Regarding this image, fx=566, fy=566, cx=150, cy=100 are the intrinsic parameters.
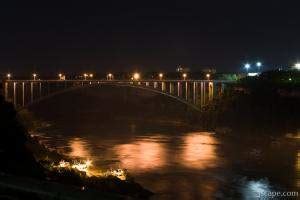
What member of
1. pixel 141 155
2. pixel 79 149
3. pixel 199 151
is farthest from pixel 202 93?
pixel 141 155

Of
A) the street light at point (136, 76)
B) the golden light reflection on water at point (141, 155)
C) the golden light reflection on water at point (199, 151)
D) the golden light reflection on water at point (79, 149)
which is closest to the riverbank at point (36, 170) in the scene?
the golden light reflection on water at point (141, 155)

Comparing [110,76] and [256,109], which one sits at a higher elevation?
[110,76]

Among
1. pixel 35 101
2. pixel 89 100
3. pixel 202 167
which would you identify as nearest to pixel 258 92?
pixel 35 101

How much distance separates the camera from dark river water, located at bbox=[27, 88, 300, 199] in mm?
29078

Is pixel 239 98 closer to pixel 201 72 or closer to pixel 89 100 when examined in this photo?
pixel 201 72

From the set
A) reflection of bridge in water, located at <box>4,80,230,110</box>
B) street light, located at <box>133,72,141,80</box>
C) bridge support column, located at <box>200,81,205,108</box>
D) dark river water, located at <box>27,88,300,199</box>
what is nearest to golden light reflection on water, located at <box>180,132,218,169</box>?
dark river water, located at <box>27,88,300,199</box>

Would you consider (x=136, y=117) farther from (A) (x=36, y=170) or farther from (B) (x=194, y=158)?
(A) (x=36, y=170)

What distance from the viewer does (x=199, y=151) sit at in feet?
148

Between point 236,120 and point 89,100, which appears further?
point 89,100

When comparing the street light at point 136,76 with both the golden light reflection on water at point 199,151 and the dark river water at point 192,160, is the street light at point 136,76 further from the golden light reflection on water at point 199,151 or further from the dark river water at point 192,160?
the golden light reflection on water at point 199,151

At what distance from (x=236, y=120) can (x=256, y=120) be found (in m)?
3.29

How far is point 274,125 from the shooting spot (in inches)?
2456

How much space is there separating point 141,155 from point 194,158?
3.99 meters

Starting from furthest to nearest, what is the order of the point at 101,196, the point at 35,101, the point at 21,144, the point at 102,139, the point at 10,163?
the point at 35,101, the point at 102,139, the point at 21,144, the point at 10,163, the point at 101,196
